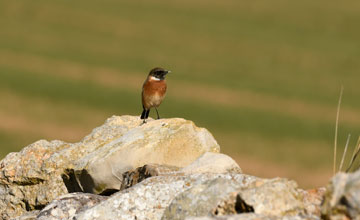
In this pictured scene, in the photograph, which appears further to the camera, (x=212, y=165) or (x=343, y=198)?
(x=212, y=165)

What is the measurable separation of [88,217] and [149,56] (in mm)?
33666

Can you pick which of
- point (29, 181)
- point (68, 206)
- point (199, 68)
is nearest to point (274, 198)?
point (68, 206)

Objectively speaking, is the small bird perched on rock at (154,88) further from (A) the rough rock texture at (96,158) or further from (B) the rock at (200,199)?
(B) the rock at (200,199)

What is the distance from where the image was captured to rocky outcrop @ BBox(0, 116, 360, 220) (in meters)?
5.77

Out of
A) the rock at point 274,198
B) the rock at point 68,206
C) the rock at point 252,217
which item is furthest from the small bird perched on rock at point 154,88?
the rock at point 252,217

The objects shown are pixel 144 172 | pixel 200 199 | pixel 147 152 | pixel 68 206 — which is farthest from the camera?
→ pixel 147 152

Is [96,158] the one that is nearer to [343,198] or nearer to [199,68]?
[343,198]

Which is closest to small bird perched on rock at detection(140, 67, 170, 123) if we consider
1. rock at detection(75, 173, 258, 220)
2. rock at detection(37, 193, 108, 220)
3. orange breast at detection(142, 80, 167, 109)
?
orange breast at detection(142, 80, 167, 109)

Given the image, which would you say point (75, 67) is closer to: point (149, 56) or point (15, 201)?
point (149, 56)

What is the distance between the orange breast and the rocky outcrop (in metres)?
1.66

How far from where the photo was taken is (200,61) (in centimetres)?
4034

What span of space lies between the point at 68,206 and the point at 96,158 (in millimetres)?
1488

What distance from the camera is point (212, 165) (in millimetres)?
7656

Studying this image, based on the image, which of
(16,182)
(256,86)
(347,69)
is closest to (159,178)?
(16,182)
